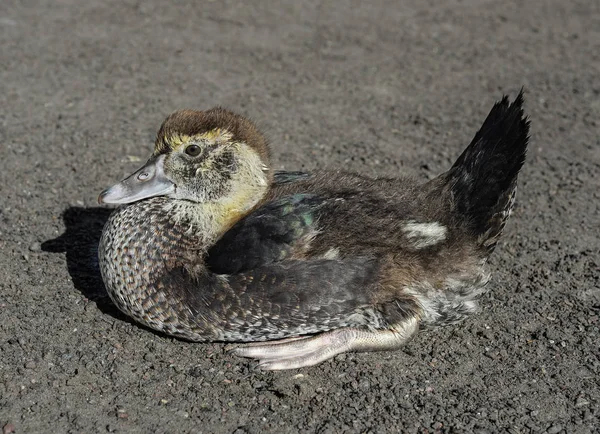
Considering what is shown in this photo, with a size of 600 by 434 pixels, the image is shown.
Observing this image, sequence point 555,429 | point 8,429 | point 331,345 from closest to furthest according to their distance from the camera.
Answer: point 8,429 < point 555,429 < point 331,345

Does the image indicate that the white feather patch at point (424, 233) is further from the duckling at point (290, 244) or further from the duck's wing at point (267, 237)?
the duck's wing at point (267, 237)

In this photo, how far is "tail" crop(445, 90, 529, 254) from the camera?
4.75 m

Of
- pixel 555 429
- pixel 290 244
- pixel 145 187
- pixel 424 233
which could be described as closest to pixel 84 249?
pixel 145 187

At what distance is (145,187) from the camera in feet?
16.5

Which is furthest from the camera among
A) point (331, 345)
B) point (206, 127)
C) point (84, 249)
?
point (84, 249)

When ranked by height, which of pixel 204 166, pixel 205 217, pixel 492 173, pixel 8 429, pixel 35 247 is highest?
pixel 492 173

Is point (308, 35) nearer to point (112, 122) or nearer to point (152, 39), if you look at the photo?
point (152, 39)

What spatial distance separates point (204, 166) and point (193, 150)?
0.13 m

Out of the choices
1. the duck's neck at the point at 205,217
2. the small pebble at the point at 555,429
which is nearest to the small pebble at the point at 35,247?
the duck's neck at the point at 205,217

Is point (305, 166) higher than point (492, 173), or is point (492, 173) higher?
point (492, 173)

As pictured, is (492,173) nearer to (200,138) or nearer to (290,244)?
(290,244)

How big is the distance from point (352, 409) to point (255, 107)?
15.2 feet

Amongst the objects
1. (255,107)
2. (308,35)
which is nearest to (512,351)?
(255,107)

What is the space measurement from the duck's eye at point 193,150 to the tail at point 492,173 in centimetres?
162
